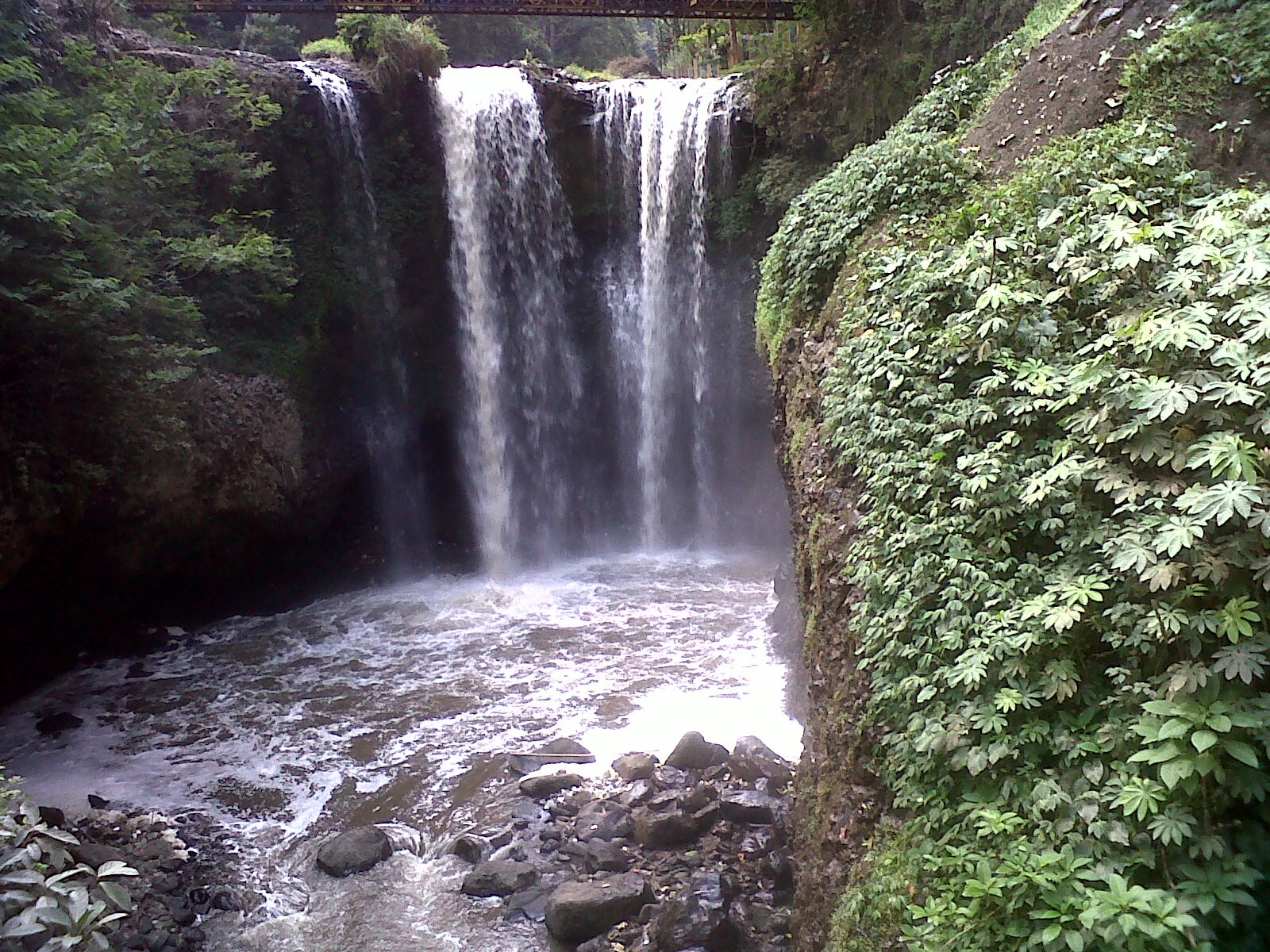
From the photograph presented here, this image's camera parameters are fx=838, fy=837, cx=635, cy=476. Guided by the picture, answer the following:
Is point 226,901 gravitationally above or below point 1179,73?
below

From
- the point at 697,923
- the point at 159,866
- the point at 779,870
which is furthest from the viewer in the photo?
the point at 159,866

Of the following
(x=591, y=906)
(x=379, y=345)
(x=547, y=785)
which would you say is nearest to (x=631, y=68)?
(x=379, y=345)

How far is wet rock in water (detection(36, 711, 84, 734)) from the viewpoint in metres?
8.89

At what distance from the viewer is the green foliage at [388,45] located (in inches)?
539

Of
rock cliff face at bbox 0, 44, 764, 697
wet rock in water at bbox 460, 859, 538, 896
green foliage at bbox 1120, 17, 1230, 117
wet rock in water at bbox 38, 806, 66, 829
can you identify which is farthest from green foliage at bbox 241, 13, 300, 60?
wet rock in water at bbox 460, 859, 538, 896

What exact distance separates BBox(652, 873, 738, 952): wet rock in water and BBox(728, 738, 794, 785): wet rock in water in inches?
61.8

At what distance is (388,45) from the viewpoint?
13703 millimetres

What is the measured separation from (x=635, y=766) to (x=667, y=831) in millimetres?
1092

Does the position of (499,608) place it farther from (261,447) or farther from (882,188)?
(882,188)

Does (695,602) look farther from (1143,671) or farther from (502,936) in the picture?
(1143,671)

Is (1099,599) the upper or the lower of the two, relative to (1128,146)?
lower

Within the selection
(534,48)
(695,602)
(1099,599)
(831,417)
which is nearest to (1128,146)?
(831,417)

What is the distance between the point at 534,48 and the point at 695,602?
1864 centimetres

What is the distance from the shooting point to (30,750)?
27.9 ft
